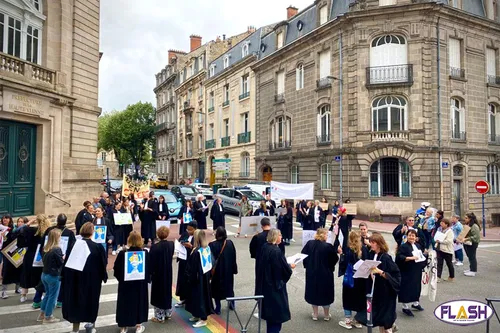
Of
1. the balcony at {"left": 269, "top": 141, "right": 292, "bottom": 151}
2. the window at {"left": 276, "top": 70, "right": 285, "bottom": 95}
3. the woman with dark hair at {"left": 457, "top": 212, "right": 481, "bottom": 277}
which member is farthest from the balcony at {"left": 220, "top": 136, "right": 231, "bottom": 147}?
the woman with dark hair at {"left": 457, "top": 212, "right": 481, "bottom": 277}

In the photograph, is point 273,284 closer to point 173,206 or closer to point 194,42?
point 173,206

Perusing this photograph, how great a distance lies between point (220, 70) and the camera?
41.5 meters

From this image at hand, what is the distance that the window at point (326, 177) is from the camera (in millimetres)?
24734

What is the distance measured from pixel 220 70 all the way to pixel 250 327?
37803 millimetres

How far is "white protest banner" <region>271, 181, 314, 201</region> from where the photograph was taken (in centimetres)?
1628

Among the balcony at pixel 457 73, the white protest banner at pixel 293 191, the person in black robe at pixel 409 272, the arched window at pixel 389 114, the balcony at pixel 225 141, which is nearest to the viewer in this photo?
the person in black robe at pixel 409 272

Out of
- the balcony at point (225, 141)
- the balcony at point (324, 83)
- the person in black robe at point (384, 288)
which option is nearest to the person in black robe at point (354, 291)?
the person in black robe at point (384, 288)

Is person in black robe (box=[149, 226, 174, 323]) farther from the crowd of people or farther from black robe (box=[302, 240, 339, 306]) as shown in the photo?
black robe (box=[302, 240, 339, 306])

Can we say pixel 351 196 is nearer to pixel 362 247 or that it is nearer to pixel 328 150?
pixel 328 150

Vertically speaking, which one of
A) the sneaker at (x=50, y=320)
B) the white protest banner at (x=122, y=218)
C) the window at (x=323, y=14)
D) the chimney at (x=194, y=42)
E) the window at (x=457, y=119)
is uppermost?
the chimney at (x=194, y=42)

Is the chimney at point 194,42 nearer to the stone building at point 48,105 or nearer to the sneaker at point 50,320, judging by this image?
the stone building at point 48,105

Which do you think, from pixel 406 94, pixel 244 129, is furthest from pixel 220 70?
pixel 406 94

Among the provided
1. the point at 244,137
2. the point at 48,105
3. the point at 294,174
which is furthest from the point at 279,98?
the point at 48,105

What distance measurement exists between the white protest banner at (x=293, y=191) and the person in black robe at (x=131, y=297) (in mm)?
10851
